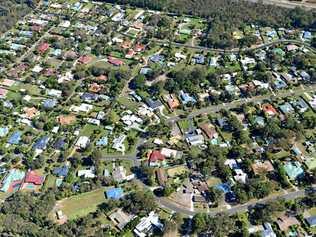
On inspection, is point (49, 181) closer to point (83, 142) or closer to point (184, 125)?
point (83, 142)

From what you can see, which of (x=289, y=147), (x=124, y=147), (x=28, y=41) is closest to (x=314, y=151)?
(x=289, y=147)

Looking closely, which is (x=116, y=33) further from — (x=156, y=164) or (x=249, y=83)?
(x=156, y=164)

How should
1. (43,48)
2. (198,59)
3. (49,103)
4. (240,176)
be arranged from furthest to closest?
(43,48), (198,59), (49,103), (240,176)

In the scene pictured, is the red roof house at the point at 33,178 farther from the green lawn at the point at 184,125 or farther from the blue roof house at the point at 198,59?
the blue roof house at the point at 198,59

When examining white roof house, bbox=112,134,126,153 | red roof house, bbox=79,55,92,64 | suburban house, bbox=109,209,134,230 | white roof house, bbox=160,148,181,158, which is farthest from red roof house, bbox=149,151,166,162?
red roof house, bbox=79,55,92,64

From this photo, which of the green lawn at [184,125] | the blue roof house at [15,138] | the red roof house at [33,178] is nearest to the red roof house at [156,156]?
the green lawn at [184,125]

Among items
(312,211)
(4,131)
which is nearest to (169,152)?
(312,211)

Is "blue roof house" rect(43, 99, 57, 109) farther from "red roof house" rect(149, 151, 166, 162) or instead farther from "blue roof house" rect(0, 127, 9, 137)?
"red roof house" rect(149, 151, 166, 162)

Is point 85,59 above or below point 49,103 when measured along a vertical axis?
above
